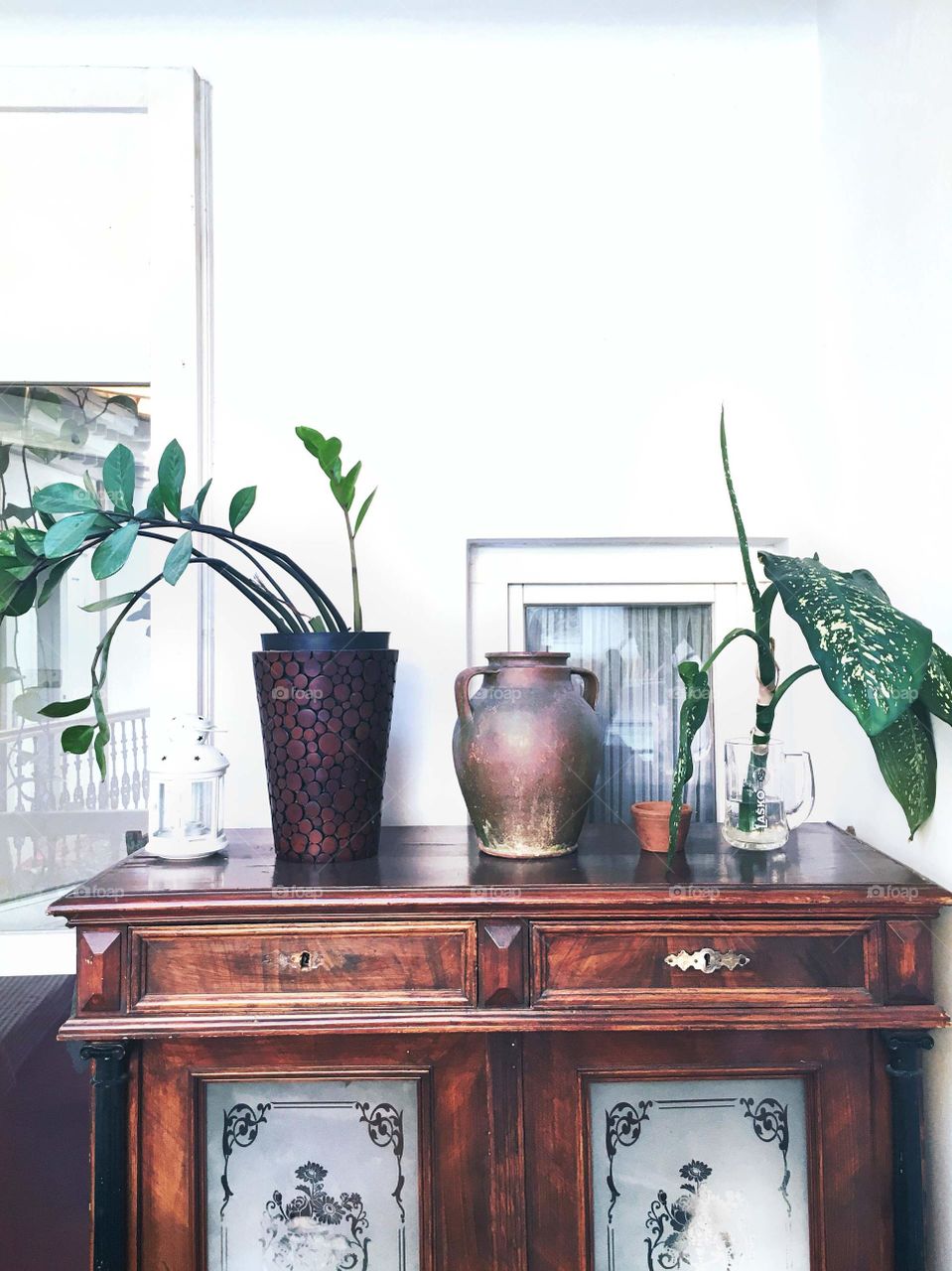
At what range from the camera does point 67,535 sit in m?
1.33

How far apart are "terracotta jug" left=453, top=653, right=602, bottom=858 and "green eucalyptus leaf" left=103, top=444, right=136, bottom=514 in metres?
0.60

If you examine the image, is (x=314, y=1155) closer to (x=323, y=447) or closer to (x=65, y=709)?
(x=65, y=709)

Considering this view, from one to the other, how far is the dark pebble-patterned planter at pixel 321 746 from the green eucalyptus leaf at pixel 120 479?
320 mm

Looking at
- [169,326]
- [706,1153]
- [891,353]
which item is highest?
[169,326]

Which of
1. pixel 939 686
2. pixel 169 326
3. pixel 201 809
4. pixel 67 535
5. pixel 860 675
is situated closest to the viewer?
pixel 860 675

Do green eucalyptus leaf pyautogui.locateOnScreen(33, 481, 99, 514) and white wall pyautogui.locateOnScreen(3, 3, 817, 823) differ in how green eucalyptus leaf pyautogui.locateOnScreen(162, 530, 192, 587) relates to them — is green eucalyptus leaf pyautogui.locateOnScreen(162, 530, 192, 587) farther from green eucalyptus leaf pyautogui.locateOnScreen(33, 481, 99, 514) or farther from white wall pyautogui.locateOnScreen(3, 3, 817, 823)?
white wall pyautogui.locateOnScreen(3, 3, 817, 823)

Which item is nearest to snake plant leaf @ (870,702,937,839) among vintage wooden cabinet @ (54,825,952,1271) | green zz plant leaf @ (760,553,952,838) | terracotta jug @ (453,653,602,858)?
green zz plant leaf @ (760,553,952,838)

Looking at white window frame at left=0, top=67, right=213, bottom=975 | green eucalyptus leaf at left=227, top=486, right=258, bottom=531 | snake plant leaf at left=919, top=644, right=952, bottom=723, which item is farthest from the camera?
white window frame at left=0, top=67, right=213, bottom=975

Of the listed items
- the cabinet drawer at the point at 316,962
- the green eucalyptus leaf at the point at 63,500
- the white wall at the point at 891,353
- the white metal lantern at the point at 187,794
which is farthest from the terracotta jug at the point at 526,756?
the green eucalyptus leaf at the point at 63,500

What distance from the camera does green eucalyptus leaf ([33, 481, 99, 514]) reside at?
1392mm

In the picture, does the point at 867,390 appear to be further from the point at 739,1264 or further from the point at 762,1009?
the point at 739,1264

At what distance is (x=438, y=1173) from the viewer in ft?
4.26

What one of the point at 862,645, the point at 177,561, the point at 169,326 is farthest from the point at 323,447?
the point at 862,645

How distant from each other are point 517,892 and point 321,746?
1.28ft
